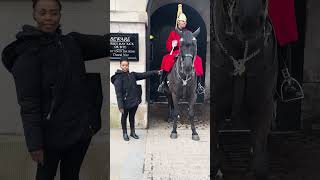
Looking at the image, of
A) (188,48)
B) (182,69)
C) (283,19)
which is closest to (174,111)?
(182,69)

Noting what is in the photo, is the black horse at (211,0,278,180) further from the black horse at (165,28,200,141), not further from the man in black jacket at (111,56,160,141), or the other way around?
the man in black jacket at (111,56,160,141)

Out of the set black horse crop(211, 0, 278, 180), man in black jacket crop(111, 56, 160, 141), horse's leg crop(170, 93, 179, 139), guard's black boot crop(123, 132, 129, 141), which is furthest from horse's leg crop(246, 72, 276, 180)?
guard's black boot crop(123, 132, 129, 141)

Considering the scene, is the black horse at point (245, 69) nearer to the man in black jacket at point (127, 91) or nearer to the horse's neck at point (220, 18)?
the horse's neck at point (220, 18)

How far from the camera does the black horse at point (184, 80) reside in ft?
6.08

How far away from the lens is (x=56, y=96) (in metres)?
1.72

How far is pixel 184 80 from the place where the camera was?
193 centimetres

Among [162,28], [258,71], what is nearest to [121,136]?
[162,28]

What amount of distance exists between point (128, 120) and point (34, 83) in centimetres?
46

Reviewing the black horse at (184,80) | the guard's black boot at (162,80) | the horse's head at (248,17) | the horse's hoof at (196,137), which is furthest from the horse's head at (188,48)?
the horse's hoof at (196,137)

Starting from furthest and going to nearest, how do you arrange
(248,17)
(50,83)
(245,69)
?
(245,69) → (50,83) → (248,17)

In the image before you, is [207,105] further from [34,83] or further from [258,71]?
[34,83]

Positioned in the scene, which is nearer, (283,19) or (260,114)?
(283,19)

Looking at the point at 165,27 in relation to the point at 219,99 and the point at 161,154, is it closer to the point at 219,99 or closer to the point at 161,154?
the point at 219,99

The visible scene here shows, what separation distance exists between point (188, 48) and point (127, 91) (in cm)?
34
